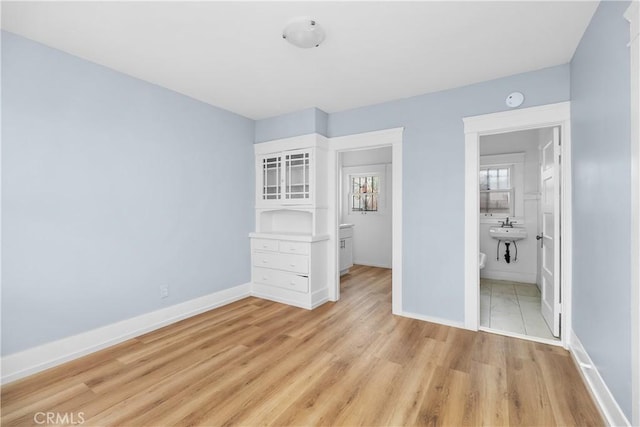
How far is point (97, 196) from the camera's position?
101 inches

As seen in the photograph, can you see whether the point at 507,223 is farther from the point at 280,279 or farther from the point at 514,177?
the point at 280,279

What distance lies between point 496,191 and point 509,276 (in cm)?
146

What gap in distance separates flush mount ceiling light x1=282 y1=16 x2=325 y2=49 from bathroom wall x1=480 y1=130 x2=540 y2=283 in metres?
3.93

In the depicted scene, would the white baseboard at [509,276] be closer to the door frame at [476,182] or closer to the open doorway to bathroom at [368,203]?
the open doorway to bathroom at [368,203]

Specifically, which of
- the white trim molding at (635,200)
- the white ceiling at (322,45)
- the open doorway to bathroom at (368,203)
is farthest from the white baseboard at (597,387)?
the open doorway to bathroom at (368,203)

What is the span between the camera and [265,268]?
3988 millimetres

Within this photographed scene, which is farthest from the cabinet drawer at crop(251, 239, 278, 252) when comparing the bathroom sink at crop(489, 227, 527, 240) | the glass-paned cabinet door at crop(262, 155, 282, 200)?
the bathroom sink at crop(489, 227, 527, 240)

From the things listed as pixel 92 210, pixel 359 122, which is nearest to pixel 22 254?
pixel 92 210

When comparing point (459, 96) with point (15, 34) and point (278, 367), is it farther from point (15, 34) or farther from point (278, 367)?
point (15, 34)

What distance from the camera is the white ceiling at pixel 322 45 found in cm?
188

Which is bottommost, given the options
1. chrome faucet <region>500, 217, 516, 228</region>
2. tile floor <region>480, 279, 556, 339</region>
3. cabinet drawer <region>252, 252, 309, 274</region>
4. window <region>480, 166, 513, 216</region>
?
tile floor <region>480, 279, 556, 339</region>

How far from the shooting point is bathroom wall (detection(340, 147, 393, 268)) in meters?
5.98

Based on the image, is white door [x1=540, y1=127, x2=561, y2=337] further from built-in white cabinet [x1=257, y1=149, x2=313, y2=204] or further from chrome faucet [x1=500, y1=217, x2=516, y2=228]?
built-in white cabinet [x1=257, y1=149, x2=313, y2=204]

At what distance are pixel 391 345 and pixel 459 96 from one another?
258 centimetres
